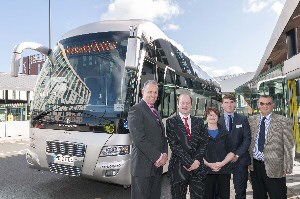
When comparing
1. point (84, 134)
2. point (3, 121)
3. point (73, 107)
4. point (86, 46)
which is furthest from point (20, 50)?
point (3, 121)

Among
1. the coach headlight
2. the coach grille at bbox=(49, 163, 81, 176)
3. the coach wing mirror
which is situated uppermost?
the coach wing mirror

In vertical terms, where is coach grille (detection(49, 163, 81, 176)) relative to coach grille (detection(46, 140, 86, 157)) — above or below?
below

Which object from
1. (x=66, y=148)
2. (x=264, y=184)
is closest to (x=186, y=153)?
(x=264, y=184)

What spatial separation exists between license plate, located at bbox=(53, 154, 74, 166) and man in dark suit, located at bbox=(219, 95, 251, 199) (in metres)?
2.54

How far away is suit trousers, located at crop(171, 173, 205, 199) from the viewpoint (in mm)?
3559

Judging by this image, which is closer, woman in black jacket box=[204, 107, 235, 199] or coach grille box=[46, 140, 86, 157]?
woman in black jacket box=[204, 107, 235, 199]

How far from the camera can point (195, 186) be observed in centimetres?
359

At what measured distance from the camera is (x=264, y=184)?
3.86 m

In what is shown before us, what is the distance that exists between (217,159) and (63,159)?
8.62 ft

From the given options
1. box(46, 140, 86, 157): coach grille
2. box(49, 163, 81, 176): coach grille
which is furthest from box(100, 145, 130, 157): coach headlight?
box(49, 163, 81, 176): coach grille

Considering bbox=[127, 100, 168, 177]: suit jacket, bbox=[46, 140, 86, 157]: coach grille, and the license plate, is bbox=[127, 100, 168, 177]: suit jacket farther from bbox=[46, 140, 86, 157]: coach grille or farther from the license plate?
the license plate

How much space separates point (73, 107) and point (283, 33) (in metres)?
11.4

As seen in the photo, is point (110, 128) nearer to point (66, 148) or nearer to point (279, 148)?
point (66, 148)

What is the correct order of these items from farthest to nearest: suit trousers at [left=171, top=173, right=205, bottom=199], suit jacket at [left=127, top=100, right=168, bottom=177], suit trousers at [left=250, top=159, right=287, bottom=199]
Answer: suit trousers at [left=250, top=159, right=287, bottom=199], suit trousers at [left=171, top=173, right=205, bottom=199], suit jacket at [left=127, top=100, right=168, bottom=177]
